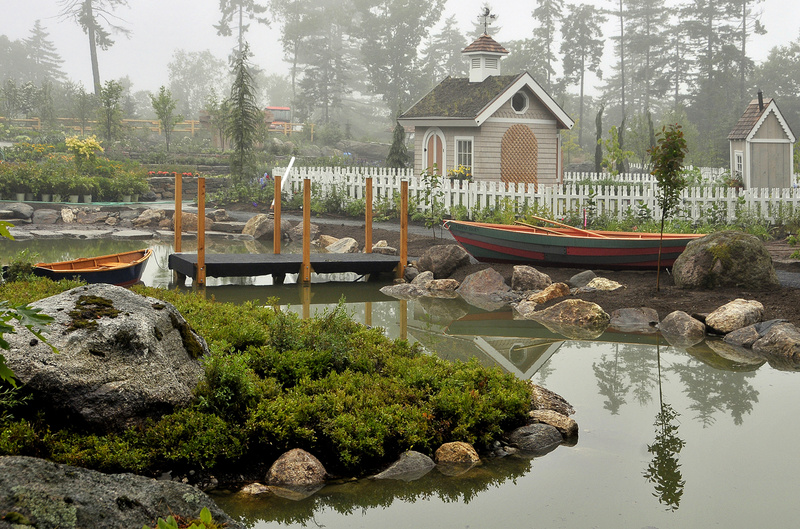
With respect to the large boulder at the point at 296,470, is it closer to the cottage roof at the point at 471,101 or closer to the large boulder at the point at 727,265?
the large boulder at the point at 727,265

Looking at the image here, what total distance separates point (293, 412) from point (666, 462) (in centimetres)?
303

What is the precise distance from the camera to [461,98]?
2600 centimetres

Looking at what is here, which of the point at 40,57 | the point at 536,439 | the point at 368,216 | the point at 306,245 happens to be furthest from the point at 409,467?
the point at 40,57

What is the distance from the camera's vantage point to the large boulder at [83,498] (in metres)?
3.96

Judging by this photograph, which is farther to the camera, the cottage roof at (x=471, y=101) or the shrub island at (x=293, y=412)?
the cottage roof at (x=471, y=101)

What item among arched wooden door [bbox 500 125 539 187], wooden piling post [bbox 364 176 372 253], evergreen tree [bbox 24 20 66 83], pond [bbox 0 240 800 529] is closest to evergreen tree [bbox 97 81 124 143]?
arched wooden door [bbox 500 125 539 187]

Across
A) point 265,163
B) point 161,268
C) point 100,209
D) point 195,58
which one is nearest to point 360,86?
point 195,58

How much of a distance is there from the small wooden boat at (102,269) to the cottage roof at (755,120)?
20483mm

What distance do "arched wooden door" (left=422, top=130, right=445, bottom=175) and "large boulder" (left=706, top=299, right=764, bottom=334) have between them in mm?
15462

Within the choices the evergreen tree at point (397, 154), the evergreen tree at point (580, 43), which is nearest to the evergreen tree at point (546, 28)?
the evergreen tree at point (580, 43)

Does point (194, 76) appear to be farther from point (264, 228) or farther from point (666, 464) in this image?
point (666, 464)

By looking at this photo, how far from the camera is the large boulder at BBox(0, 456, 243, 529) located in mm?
3955

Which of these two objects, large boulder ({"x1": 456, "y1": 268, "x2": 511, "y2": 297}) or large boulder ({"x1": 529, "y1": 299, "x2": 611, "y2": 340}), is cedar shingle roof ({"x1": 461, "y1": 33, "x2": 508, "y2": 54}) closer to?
large boulder ({"x1": 456, "y1": 268, "x2": 511, "y2": 297})

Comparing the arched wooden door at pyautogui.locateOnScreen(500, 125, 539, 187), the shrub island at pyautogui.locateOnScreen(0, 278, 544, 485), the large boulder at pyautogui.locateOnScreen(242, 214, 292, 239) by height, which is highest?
the arched wooden door at pyautogui.locateOnScreen(500, 125, 539, 187)
